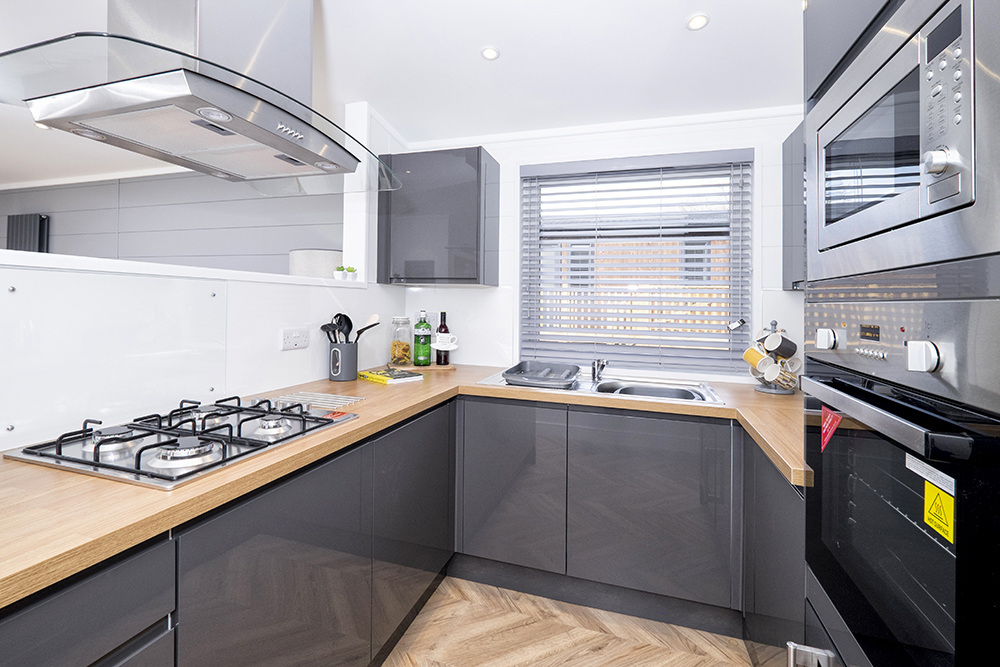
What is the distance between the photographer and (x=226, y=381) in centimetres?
167

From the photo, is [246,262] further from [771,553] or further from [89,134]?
[771,553]

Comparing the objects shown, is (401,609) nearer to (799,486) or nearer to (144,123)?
(799,486)

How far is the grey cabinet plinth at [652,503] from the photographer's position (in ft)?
5.88

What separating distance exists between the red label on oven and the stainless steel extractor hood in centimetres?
139

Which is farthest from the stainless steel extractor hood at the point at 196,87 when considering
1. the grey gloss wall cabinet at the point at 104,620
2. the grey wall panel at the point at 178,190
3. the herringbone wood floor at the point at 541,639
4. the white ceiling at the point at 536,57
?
the grey wall panel at the point at 178,190

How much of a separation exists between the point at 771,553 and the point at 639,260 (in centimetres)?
164

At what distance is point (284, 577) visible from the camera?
110 cm

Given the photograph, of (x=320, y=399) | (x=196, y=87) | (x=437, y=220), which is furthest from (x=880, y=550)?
(x=437, y=220)

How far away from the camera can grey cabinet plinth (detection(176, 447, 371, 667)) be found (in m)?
0.89

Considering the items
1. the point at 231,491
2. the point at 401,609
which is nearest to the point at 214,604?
the point at 231,491

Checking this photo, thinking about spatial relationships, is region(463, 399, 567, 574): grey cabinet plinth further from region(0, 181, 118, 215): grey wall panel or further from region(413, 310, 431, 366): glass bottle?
region(0, 181, 118, 215): grey wall panel

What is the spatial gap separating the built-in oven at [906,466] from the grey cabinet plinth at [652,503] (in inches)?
35.8

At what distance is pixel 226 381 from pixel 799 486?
1.77m

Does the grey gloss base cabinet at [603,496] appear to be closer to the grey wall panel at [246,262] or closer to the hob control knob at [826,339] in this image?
the hob control knob at [826,339]
